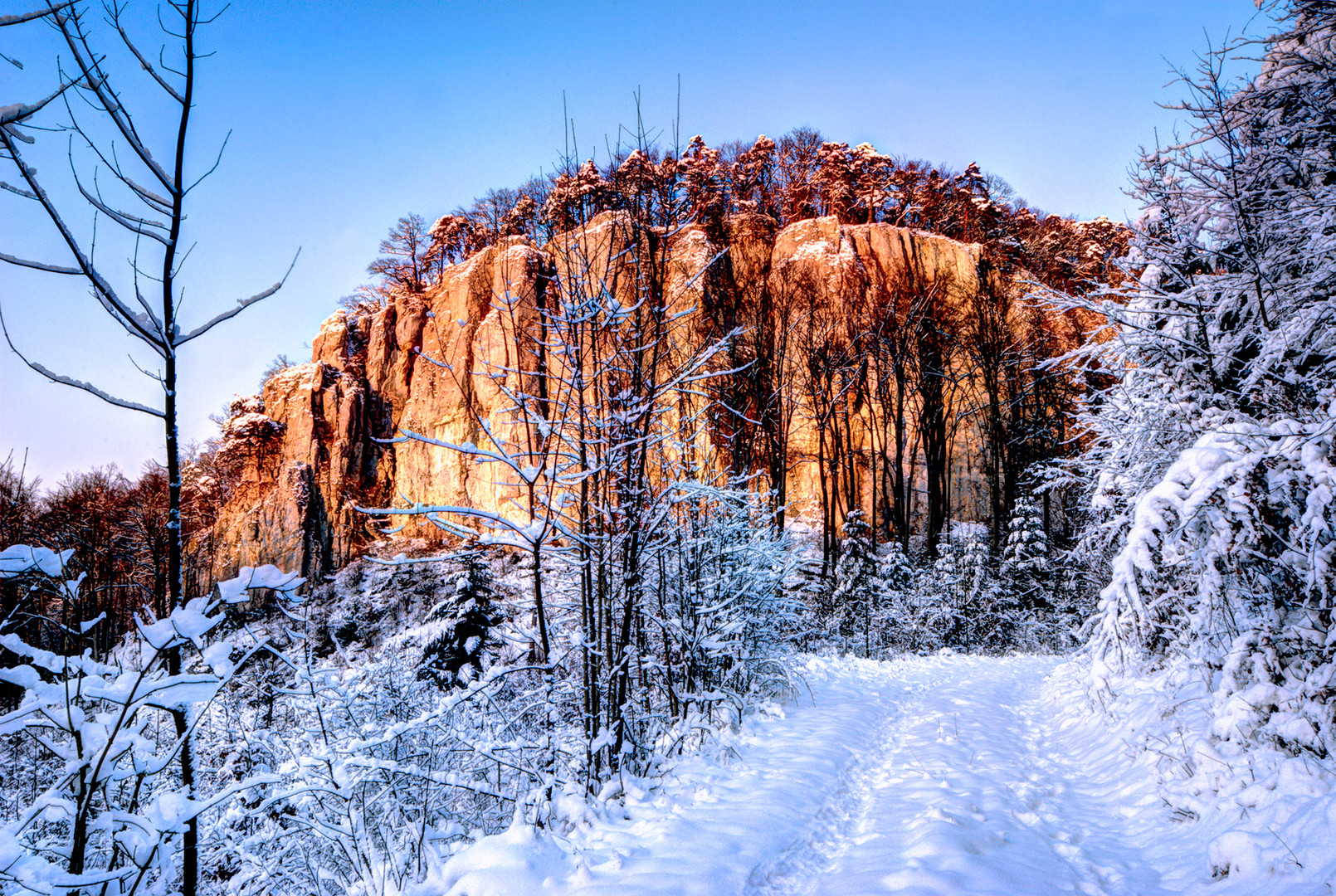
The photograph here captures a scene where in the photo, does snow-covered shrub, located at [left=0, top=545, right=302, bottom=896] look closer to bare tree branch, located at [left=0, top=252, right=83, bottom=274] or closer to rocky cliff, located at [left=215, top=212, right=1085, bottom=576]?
bare tree branch, located at [left=0, top=252, right=83, bottom=274]

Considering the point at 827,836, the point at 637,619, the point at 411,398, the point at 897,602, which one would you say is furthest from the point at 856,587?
the point at 411,398

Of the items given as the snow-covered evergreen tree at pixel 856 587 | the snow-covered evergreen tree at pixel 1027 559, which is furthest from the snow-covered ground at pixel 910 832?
the snow-covered evergreen tree at pixel 1027 559

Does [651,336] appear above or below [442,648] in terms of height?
above

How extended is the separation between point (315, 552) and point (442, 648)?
21.7 m

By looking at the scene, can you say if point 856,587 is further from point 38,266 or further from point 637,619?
point 38,266

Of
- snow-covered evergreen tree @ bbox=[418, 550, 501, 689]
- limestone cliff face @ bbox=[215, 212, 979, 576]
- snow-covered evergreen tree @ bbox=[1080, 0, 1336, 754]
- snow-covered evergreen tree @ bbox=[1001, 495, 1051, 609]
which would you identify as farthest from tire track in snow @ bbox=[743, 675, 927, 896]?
limestone cliff face @ bbox=[215, 212, 979, 576]

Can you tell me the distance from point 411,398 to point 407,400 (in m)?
0.52

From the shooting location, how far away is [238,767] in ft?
19.1

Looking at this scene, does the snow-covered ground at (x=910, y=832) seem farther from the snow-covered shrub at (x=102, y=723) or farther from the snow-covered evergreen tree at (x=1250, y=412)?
the snow-covered shrub at (x=102, y=723)

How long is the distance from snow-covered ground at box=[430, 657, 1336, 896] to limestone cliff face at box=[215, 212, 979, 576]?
19.2 meters

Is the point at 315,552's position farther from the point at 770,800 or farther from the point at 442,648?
the point at 770,800

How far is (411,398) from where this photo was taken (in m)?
32.0

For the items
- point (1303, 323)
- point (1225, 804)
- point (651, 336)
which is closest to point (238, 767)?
point (651, 336)

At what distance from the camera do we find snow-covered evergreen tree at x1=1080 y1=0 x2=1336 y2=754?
13.8ft
